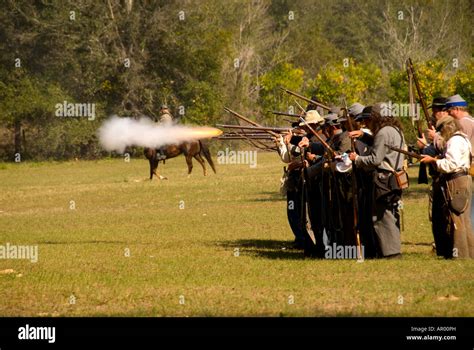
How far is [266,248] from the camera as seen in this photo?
16797 mm

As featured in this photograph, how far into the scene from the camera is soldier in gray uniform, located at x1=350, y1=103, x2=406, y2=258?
14.1 m

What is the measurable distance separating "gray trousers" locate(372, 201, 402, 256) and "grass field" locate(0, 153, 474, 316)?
8.7 inches

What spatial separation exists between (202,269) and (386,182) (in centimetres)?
263

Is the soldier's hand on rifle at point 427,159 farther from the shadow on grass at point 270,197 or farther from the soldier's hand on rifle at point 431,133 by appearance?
the shadow on grass at point 270,197

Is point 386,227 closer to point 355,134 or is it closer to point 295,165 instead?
point 355,134

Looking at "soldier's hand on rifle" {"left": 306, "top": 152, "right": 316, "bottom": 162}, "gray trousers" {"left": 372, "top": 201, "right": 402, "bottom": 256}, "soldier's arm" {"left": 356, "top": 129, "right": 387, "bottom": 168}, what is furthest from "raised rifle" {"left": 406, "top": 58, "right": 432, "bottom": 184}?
"soldier's hand on rifle" {"left": 306, "top": 152, "right": 316, "bottom": 162}

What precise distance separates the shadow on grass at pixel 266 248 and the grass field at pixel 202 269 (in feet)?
0.07

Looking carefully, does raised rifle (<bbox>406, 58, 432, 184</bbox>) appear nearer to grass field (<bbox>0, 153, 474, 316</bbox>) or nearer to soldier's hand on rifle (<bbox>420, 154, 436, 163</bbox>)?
soldier's hand on rifle (<bbox>420, 154, 436, 163</bbox>)

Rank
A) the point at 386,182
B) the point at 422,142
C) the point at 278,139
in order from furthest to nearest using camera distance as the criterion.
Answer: the point at 278,139 < the point at 422,142 < the point at 386,182

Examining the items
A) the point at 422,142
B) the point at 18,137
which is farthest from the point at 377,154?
the point at 18,137

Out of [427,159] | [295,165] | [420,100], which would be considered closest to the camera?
[427,159]

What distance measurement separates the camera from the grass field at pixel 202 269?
37.8 feet

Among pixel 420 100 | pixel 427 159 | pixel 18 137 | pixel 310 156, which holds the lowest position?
pixel 427 159

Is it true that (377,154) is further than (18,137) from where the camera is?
No
